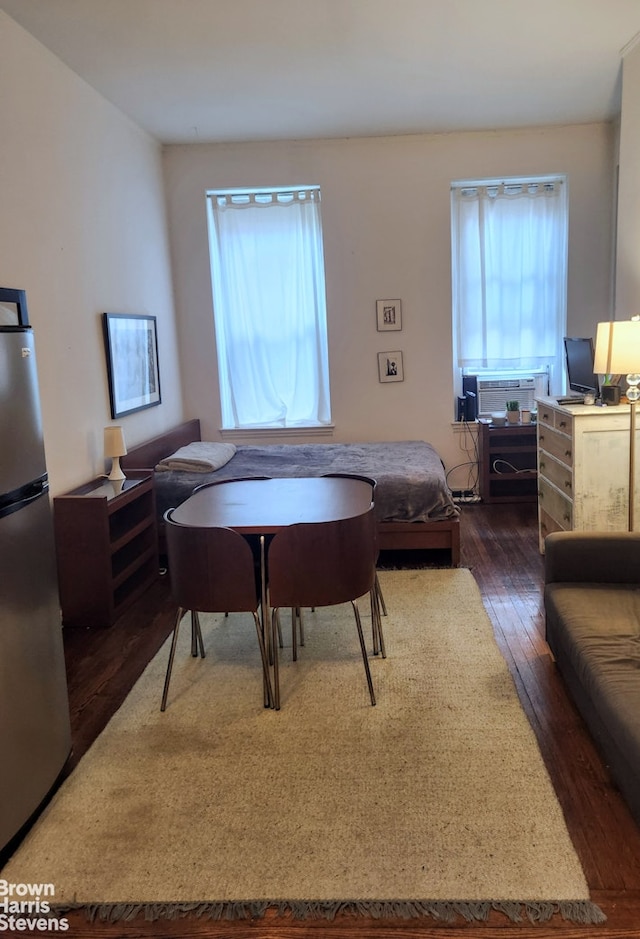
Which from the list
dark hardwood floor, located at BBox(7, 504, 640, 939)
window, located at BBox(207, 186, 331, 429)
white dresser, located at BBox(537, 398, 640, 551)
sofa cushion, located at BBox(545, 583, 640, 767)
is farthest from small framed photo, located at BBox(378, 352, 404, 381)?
sofa cushion, located at BBox(545, 583, 640, 767)

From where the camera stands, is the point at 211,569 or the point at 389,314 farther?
the point at 389,314

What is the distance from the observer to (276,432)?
5906mm

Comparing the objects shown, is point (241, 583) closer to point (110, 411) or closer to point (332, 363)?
point (110, 411)

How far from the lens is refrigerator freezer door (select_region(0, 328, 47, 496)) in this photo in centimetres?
183

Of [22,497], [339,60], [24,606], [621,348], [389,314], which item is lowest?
[24,606]

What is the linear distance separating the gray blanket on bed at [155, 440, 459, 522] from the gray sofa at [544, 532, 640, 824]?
133 centimetres

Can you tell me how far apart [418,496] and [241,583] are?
1.82 meters

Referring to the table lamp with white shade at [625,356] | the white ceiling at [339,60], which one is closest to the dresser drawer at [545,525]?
the table lamp with white shade at [625,356]

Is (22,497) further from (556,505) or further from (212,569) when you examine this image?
(556,505)

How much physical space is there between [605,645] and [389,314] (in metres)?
3.95

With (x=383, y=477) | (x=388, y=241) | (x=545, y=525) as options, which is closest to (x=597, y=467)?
(x=545, y=525)

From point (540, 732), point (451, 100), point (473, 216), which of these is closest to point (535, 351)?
point (473, 216)

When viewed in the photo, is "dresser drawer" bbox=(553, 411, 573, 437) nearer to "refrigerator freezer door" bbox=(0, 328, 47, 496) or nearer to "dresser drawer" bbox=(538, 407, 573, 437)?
"dresser drawer" bbox=(538, 407, 573, 437)

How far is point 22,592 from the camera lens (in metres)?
1.91
